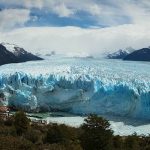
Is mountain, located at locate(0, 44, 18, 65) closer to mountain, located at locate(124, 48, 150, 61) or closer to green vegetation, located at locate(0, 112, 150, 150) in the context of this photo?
mountain, located at locate(124, 48, 150, 61)

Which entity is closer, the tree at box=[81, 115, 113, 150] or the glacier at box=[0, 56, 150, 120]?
the tree at box=[81, 115, 113, 150]

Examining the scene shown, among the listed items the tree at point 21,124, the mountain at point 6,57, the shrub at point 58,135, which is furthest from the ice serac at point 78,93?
the mountain at point 6,57

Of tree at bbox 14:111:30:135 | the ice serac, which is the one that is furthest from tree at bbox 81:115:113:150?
the ice serac

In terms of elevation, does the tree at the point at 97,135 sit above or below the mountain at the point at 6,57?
below

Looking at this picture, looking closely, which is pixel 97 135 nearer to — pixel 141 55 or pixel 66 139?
pixel 66 139

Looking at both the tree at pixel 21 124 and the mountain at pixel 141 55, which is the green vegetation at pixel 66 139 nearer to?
the tree at pixel 21 124

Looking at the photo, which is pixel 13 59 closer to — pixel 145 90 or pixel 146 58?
pixel 146 58

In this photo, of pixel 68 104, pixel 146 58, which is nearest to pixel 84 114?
pixel 68 104

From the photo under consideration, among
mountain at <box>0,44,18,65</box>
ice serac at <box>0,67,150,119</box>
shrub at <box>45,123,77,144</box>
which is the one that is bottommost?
shrub at <box>45,123,77,144</box>
